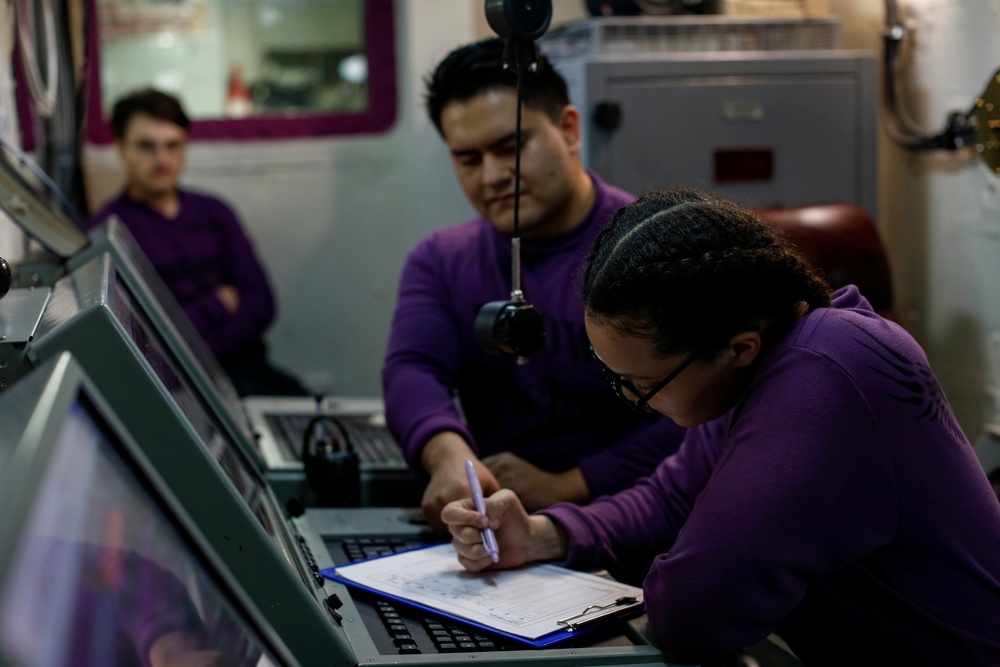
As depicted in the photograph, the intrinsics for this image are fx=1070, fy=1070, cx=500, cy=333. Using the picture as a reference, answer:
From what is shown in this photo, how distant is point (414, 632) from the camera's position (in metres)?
1.03

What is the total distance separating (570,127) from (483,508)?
72 centimetres

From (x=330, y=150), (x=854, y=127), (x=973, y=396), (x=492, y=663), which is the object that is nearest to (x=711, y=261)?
(x=492, y=663)

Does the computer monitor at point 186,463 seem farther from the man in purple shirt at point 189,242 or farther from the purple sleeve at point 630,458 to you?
the man in purple shirt at point 189,242

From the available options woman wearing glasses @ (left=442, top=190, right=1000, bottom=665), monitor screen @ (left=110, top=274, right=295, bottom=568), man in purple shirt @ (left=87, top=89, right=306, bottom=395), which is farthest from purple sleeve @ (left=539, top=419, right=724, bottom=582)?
man in purple shirt @ (left=87, top=89, right=306, bottom=395)

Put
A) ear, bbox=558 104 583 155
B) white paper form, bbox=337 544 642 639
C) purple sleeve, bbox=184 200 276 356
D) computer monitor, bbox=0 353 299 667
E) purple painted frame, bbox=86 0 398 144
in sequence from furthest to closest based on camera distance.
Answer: purple painted frame, bbox=86 0 398 144 < purple sleeve, bbox=184 200 276 356 < ear, bbox=558 104 583 155 < white paper form, bbox=337 544 642 639 < computer monitor, bbox=0 353 299 667

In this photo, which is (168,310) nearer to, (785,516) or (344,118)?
(785,516)

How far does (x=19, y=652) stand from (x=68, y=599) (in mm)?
86

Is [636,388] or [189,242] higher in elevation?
[636,388]

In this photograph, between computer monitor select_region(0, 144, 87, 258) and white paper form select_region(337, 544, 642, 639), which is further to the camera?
computer monitor select_region(0, 144, 87, 258)

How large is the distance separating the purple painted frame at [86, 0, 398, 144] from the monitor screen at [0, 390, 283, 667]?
121 inches

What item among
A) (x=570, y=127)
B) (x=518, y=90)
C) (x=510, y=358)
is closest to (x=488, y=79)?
(x=570, y=127)

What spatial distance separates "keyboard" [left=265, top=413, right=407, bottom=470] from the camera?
66.0 inches

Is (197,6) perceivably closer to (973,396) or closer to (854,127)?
(854,127)

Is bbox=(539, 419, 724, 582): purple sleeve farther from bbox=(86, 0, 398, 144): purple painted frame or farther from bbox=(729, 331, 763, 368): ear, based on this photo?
bbox=(86, 0, 398, 144): purple painted frame
